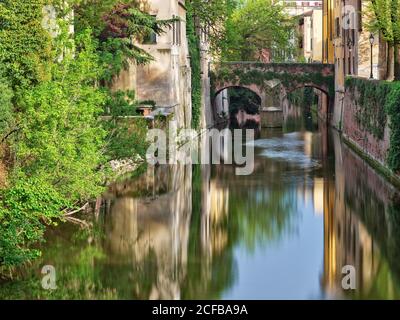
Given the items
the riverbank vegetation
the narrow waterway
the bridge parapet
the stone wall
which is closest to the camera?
the narrow waterway

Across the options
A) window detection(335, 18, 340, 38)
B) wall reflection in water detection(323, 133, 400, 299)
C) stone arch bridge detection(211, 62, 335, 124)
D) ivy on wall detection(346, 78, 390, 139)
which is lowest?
wall reflection in water detection(323, 133, 400, 299)

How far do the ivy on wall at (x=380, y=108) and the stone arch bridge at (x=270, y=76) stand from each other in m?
9.53

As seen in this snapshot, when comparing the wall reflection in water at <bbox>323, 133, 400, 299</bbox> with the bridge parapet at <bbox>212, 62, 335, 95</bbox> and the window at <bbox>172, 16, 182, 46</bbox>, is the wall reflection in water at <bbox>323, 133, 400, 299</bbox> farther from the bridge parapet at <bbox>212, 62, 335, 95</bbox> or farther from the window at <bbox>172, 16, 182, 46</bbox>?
the bridge parapet at <bbox>212, 62, 335, 95</bbox>

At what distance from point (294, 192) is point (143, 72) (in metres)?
12.9

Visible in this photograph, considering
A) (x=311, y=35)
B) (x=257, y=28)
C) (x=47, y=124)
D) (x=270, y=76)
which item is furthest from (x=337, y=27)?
(x=47, y=124)

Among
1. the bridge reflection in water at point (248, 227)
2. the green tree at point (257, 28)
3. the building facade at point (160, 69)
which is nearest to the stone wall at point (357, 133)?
the bridge reflection in water at point (248, 227)

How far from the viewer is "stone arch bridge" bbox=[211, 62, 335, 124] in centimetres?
5834

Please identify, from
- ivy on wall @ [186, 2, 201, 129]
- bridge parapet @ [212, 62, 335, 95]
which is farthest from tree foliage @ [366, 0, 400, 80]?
bridge parapet @ [212, 62, 335, 95]

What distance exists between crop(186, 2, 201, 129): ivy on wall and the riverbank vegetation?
71.7 ft

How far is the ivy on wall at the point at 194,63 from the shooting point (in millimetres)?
49344

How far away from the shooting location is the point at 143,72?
40906mm

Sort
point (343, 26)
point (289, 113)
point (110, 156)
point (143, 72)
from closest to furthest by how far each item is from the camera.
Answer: point (110, 156) < point (143, 72) < point (343, 26) < point (289, 113)
